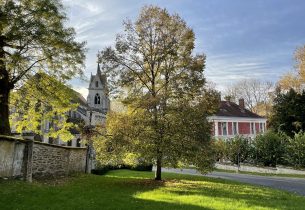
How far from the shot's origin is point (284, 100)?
45969mm

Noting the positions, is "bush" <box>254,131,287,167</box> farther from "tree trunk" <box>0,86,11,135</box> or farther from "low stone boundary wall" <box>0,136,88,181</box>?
"tree trunk" <box>0,86,11,135</box>

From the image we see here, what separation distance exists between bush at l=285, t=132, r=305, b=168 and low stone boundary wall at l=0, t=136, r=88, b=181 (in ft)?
69.1

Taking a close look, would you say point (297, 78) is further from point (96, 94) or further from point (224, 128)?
point (96, 94)

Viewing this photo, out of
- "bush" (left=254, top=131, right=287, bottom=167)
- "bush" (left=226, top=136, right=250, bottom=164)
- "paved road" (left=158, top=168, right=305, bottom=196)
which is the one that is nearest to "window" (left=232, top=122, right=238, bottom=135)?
"bush" (left=226, top=136, right=250, bottom=164)

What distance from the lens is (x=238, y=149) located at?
4319 centimetres

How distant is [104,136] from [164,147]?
13.3 ft

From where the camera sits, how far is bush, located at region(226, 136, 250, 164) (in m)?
43.5

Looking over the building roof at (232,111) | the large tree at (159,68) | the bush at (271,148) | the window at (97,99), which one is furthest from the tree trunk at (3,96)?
the window at (97,99)

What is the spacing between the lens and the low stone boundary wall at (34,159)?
52.6 ft

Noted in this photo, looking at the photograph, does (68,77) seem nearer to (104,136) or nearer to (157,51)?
(104,136)

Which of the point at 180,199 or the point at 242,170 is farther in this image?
the point at 242,170

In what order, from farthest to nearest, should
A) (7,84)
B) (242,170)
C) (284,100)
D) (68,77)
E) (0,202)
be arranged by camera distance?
(284,100), (242,170), (68,77), (7,84), (0,202)

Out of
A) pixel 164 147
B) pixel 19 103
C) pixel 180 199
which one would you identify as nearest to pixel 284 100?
pixel 164 147

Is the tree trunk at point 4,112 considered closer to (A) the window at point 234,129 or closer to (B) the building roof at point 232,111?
(B) the building roof at point 232,111
